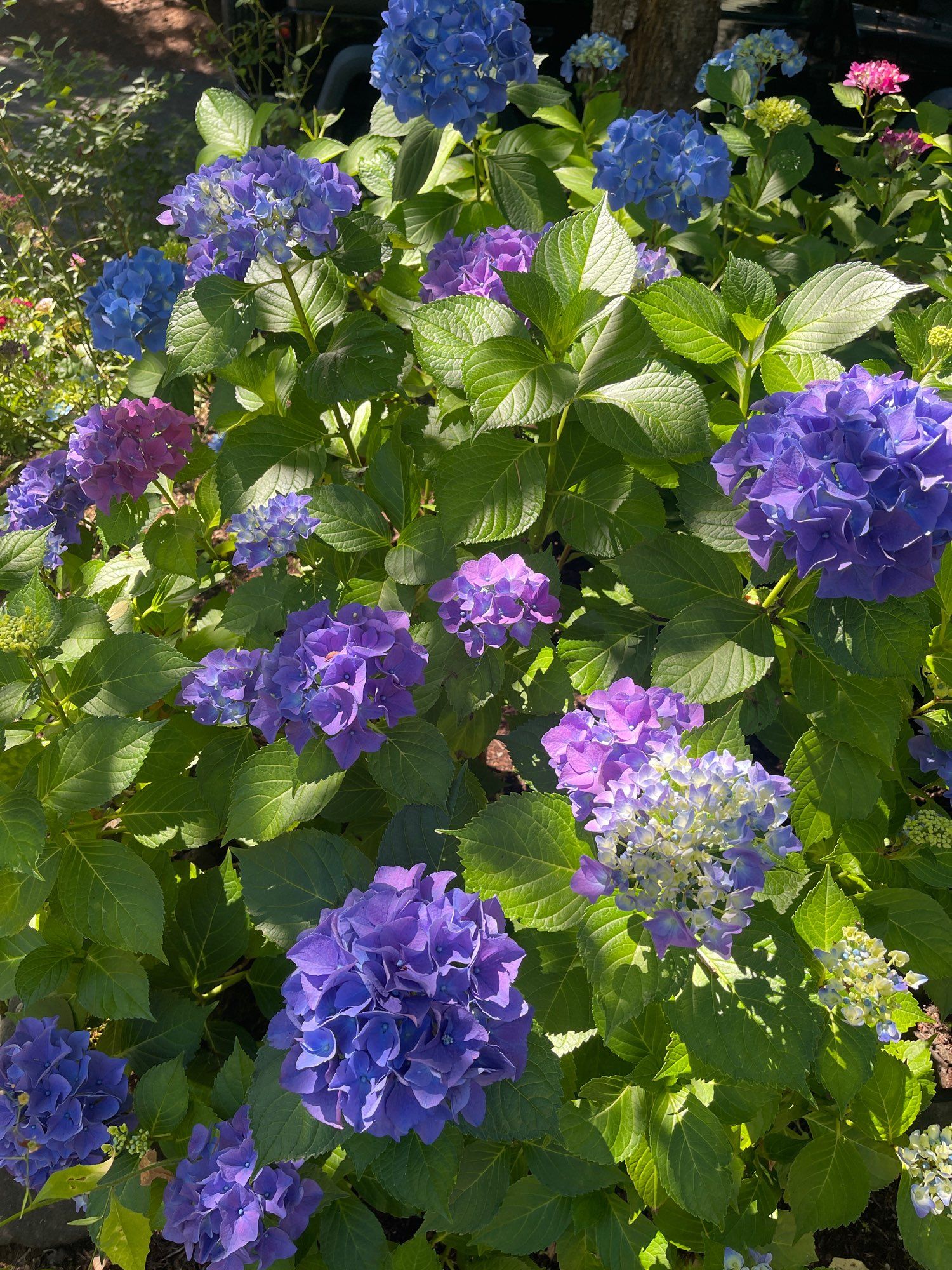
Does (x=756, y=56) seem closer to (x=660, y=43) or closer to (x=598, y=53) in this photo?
A: (x=598, y=53)

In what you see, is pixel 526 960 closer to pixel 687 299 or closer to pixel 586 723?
pixel 586 723

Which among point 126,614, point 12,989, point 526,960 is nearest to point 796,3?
point 126,614

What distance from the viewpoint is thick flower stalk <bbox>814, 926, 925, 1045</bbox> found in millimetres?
1485

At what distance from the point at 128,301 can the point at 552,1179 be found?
2.05 meters

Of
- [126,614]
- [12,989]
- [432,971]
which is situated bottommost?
[12,989]

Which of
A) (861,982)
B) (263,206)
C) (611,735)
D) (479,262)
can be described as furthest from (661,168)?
(861,982)

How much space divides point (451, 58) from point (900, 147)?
6.29 feet

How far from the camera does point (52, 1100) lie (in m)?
1.74

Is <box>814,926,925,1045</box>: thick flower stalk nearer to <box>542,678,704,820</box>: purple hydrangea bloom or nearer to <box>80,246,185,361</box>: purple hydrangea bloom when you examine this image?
<box>542,678,704,820</box>: purple hydrangea bloom

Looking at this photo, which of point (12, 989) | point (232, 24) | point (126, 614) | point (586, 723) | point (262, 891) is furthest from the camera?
point (232, 24)

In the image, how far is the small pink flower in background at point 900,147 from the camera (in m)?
3.04

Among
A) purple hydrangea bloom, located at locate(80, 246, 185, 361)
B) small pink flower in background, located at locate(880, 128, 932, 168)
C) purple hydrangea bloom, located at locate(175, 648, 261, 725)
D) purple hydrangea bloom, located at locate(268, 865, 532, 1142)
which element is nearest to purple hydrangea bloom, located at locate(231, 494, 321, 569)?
purple hydrangea bloom, located at locate(175, 648, 261, 725)

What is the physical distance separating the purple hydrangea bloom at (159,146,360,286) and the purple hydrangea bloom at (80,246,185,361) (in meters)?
0.36

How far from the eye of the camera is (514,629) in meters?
1.61
